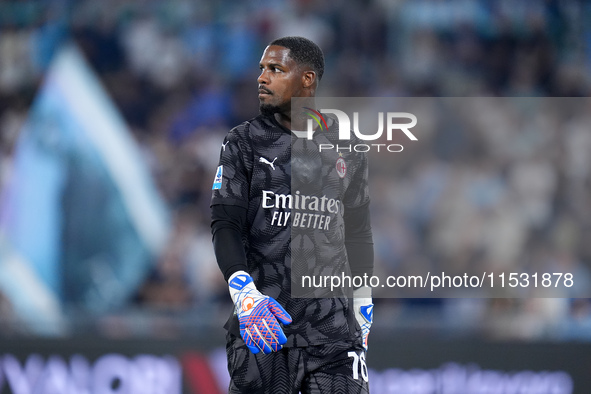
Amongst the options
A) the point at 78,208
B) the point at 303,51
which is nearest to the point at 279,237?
the point at 303,51

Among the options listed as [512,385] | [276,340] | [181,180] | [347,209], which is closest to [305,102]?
[347,209]

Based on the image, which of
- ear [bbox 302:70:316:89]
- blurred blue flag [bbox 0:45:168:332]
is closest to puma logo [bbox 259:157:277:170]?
ear [bbox 302:70:316:89]

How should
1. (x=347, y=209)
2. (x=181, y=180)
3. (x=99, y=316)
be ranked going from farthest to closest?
(x=181, y=180)
(x=99, y=316)
(x=347, y=209)

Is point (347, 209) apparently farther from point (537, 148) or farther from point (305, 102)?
point (537, 148)

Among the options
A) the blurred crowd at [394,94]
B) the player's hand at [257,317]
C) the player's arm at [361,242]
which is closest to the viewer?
the player's hand at [257,317]

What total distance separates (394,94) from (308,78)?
5.03 m

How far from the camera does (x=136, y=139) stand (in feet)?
25.4

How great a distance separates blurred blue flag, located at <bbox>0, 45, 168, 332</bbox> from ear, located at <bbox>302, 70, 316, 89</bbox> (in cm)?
428

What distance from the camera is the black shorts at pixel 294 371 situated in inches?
116

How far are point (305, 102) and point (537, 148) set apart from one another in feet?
14.9

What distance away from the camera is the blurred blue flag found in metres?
7.05

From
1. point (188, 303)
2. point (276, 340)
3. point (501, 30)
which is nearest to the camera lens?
point (276, 340)

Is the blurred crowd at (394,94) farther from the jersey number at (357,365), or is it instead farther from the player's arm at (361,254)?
→ the jersey number at (357,365)

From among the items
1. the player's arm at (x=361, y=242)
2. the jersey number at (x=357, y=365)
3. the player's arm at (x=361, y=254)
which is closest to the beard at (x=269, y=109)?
the player's arm at (x=361, y=242)
